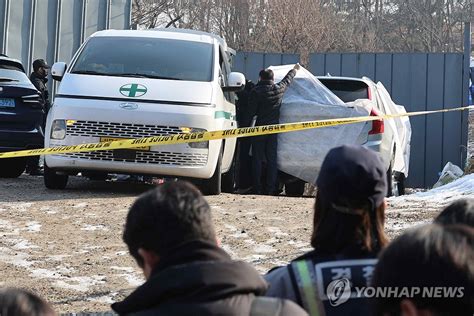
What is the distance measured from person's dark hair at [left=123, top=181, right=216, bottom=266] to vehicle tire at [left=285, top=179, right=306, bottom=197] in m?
11.0

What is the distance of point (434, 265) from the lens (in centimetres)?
224

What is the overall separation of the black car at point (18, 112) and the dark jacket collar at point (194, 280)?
34.9ft

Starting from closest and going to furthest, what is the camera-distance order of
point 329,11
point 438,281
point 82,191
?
point 438,281
point 82,191
point 329,11

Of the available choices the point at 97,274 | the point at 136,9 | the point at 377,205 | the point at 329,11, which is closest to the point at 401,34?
the point at 329,11

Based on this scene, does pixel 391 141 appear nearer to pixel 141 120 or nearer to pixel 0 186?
pixel 141 120

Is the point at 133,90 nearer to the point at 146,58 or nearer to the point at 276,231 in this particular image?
the point at 146,58

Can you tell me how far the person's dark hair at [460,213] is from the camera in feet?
10.5

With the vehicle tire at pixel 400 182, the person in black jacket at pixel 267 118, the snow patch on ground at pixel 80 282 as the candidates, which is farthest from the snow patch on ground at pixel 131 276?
the vehicle tire at pixel 400 182

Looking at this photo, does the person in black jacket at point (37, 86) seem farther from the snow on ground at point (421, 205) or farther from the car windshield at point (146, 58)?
the snow on ground at point (421, 205)

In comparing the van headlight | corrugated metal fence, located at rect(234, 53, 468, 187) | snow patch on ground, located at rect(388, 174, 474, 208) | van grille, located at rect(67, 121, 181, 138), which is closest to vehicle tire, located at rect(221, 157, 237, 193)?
van grille, located at rect(67, 121, 181, 138)

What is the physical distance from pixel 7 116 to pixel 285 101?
364 cm

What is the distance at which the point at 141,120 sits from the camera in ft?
35.5

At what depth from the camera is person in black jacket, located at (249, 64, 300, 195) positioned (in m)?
12.5

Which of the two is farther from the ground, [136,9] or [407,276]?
[136,9]
